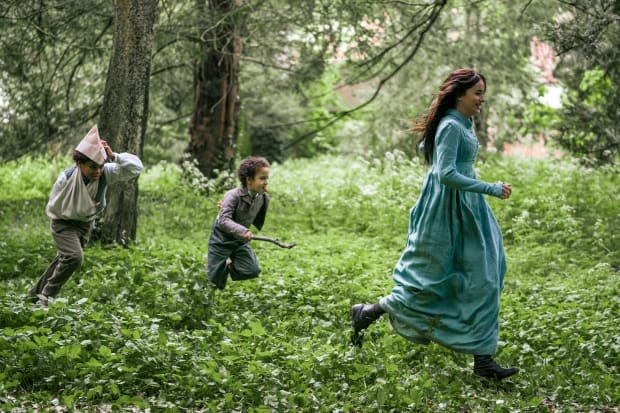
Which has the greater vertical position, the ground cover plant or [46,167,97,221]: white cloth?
[46,167,97,221]: white cloth

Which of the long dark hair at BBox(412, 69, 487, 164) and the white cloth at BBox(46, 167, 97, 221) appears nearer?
the long dark hair at BBox(412, 69, 487, 164)

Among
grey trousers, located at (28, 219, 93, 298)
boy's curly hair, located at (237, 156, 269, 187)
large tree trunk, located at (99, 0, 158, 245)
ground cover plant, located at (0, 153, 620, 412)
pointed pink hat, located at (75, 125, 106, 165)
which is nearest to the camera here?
ground cover plant, located at (0, 153, 620, 412)

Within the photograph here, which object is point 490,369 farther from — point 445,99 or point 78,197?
point 78,197

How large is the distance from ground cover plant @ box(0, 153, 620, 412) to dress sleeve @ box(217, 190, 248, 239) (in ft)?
2.42

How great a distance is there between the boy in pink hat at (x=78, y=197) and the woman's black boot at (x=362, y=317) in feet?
7.99

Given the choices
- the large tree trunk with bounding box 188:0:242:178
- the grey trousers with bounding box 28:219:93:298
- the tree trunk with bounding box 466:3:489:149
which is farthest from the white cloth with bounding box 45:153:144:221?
the tree trunk with bounding box 466:3:489:149

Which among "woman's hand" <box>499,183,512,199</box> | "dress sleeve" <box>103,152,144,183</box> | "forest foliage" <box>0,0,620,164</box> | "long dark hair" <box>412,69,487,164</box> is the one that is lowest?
"dress sleeve" <box>103,152,144,183</box>

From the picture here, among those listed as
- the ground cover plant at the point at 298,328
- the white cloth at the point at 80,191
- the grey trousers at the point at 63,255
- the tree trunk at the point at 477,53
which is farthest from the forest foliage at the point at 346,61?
the grey trousers at the point at 63,255

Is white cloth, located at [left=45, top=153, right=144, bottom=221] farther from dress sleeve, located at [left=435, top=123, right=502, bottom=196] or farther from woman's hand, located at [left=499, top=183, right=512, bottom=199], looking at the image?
woman's hand, located at [left=499, top=183, right=512, bottom=199]

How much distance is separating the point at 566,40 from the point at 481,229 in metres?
3.87

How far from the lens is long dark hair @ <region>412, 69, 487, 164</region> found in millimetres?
6039

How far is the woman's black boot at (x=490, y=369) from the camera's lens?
5.78m

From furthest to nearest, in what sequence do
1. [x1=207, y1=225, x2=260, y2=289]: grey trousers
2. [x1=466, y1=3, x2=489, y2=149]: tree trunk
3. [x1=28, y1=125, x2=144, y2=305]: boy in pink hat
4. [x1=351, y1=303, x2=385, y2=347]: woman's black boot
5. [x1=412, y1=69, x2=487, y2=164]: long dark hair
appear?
[x1=466, y1=3, x2=489, y2=149]: tree trunk < [x1=207, y1=225, x2=260, y2=289]: grey trousers < [x1=28, y1=125, x2=144, y2=305]: boy in pink hat < [x1=351, y1=303, x2=385, y2=347]: woman's black boot < [x1=412, y1=69, x2=487, y2=164]: long dark hair

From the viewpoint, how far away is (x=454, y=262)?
5.98m
